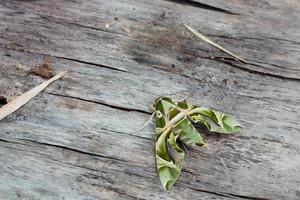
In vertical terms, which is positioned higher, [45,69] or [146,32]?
[146,32]

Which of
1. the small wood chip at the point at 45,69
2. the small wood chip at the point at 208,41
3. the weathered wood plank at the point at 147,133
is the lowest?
the weathered wood plank at the point at 147,133

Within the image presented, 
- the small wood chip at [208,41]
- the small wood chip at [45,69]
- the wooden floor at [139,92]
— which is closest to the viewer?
the wooden floor at [139,92]

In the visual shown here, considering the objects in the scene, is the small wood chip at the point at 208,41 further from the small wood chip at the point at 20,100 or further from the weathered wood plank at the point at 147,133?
the small wood chip at the point at 20,100

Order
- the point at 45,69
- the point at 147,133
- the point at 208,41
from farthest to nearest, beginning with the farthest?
the point at 208,41, the point at 45,69, the point at 147,133

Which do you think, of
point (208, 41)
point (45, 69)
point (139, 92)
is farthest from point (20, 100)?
point (208, 41)

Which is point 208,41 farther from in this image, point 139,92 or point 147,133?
point 147,133

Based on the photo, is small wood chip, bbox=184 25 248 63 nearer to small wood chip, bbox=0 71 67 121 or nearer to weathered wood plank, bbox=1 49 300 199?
weathered wood plank, bbox=1 49 300 199

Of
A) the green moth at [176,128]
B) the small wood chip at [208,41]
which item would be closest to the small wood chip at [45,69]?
the green moth at [176,128]
